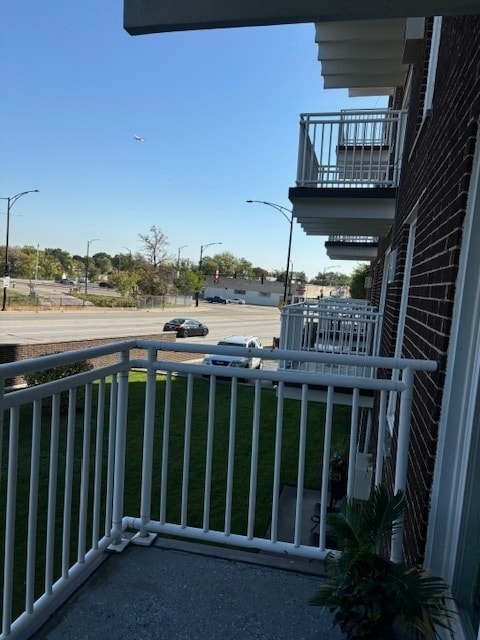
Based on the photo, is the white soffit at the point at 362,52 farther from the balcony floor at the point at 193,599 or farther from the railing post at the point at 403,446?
the balcony floor at the point at 193,599

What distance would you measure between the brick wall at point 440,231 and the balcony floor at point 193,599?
0.55 metres

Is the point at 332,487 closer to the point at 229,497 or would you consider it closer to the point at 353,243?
the point at 229,497

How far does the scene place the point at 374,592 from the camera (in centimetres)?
147

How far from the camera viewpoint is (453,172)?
6.49ft

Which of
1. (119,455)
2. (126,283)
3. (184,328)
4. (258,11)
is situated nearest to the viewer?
(258,11)

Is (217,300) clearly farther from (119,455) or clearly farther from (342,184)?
(119,455)

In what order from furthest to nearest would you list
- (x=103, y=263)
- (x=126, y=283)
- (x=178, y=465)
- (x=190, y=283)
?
1. (x=103, y=263)
2. (x=190, y=283)
3. (x=126, y=283)
4. (x=178, y=465)

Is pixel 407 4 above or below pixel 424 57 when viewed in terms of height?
below

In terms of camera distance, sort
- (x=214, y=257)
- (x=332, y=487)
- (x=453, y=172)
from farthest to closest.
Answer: (x=214, y=257) < (x=332, y=487) < (x=453, y=172)

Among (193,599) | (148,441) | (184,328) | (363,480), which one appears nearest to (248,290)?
(184,328)

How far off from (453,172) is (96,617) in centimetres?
232

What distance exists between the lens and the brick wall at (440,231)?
68.9 inches

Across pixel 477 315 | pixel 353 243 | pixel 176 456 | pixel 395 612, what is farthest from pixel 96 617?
pixel 353 243

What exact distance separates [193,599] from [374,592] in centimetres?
86
